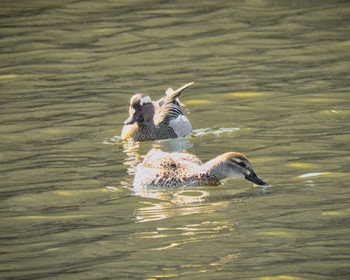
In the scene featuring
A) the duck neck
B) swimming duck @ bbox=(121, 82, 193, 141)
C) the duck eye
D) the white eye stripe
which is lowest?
the duck neck

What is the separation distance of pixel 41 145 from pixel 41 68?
487 centimetres

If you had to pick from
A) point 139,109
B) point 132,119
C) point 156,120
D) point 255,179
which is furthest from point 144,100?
point 255,179

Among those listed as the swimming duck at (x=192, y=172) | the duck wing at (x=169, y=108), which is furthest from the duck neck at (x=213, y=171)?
the duck wing at (x=169, y=108)

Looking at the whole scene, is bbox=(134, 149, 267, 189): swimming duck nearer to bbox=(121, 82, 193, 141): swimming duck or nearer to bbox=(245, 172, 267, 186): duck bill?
bbox=(245, 172, 267, 186): duck bill

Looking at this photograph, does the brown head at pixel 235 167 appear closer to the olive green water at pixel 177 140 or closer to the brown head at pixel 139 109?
the olive green water at pixel 177 140

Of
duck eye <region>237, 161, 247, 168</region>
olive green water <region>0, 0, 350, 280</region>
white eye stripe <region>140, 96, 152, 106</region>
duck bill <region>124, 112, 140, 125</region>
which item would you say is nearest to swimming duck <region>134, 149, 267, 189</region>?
duck eye <region>237, 161, 247, 168</region>

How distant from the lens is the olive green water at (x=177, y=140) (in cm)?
998

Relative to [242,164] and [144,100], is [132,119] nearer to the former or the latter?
[144,100]

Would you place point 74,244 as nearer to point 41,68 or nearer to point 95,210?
point 95,210

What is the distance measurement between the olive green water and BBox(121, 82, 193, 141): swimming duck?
224mm

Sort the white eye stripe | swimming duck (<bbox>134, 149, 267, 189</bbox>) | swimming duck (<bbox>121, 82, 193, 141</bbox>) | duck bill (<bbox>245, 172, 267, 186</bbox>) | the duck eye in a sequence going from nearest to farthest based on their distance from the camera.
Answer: duck bill (<bbox>245, 172, 267, 186</bbox>) < the duck eye < swimming duck (<bbox>134, 149, 267, 189</bbox>) < swimming duck (<bbox>121, 82, 193, 141</bbox>) < the white eye stripe

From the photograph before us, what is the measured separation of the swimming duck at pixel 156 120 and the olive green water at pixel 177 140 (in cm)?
22

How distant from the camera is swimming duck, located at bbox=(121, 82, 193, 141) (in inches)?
624

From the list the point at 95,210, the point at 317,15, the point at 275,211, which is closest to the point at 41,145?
the point at 95,210
